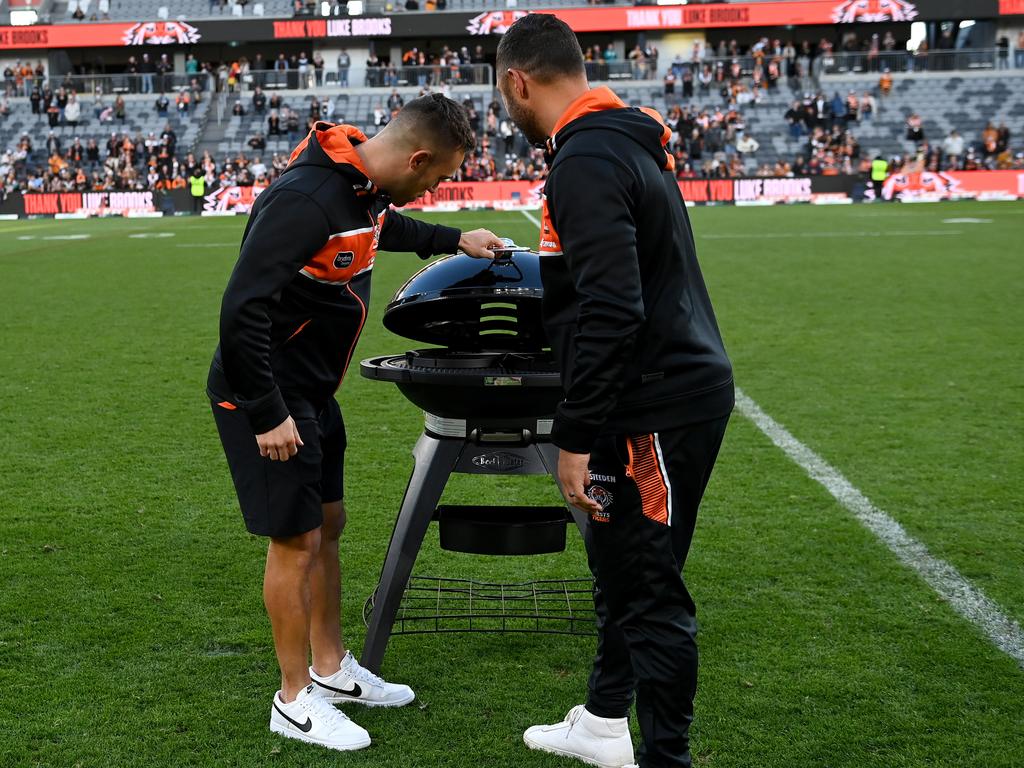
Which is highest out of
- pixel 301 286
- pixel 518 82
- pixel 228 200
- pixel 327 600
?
pixel 518 82

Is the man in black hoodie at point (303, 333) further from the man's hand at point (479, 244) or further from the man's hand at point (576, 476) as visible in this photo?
the man's hand at point (576, 476)

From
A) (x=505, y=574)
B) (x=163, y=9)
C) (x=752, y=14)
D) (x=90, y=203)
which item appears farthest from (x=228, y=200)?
(x=505, y=574)

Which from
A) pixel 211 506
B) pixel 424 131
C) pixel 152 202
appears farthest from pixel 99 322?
pixel 152 202

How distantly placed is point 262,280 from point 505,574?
2185 mm

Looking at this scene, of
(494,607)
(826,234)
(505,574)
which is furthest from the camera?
(826,234)

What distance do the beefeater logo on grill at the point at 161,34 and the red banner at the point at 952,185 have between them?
33797mm

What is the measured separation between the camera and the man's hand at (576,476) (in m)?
2.71

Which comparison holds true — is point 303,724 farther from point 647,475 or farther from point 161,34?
point 161,34

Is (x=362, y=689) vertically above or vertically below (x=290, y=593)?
below

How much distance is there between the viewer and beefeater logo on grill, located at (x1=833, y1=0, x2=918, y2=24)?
52250 millimetres

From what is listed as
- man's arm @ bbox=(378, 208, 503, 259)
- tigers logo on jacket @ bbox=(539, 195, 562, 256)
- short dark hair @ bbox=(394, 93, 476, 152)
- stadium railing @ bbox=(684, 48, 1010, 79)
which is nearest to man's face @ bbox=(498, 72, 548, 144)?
tigers logo on jacket @ bbox=(539, 195, 562, 256)

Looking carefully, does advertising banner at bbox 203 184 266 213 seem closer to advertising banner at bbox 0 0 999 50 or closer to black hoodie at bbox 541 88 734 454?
advertising banner at bbox 0 0 999 50

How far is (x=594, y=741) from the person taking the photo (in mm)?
3289

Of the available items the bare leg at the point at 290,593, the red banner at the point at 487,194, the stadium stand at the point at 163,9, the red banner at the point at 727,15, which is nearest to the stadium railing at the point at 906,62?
the red banner at the point at 727,15
